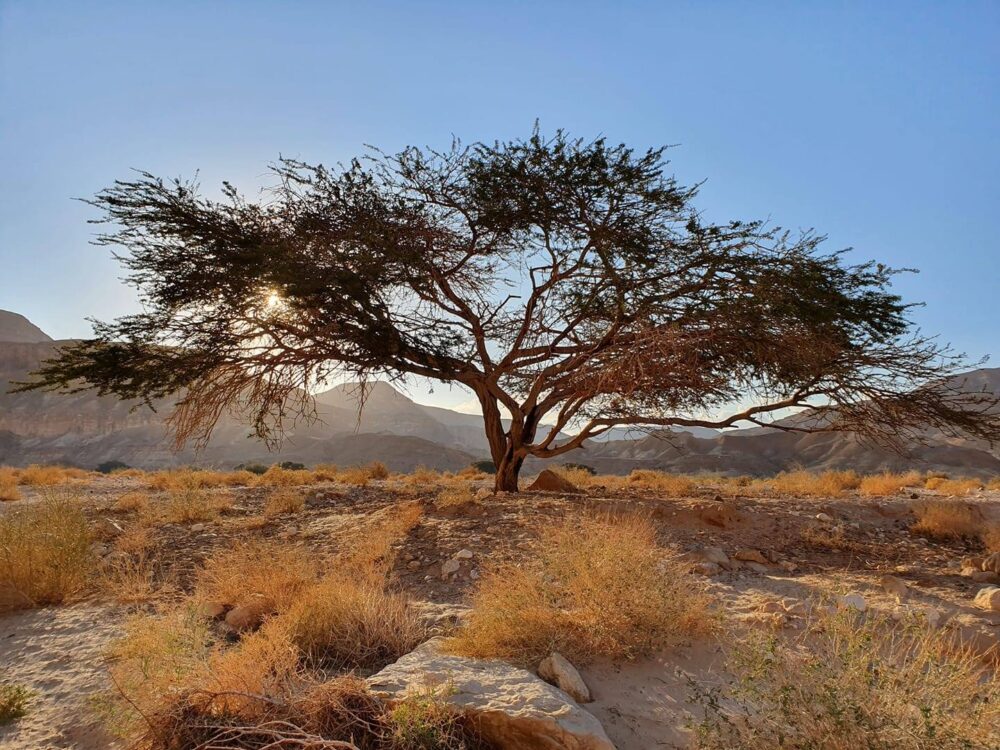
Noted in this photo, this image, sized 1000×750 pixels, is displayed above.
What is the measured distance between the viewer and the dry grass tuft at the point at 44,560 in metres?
5.46

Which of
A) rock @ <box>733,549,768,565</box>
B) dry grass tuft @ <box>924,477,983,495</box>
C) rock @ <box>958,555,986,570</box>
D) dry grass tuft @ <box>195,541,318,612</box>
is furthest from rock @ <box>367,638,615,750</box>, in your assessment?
dry grass tuft @ <box>924,477,983,495</box>

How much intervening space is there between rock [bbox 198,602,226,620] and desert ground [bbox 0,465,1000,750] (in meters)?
0.03

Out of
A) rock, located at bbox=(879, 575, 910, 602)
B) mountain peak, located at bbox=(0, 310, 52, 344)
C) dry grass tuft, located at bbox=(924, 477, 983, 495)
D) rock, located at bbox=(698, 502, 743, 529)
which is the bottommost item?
rock, located at bbox=(879, 575, 910, 602)

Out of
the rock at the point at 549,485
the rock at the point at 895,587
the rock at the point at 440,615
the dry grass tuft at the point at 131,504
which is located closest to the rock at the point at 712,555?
the rock at the point at 895,587

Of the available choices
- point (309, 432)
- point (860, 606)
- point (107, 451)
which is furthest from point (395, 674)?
point (309, 432)

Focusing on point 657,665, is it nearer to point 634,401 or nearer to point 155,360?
point 634,401

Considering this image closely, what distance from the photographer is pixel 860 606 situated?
431cm

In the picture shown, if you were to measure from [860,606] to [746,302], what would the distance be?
4535 millimetres

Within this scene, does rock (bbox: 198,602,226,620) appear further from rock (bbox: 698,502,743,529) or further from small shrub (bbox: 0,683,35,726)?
rock (bbox: 698,502,743,529)

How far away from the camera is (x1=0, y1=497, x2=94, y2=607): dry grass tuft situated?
5.46 metres

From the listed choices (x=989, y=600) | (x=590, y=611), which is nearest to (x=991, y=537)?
(x=989, y=600)

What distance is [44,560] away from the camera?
5.74m

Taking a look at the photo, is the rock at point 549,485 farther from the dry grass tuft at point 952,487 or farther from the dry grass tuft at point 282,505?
the dry grass tuft at point 952,487

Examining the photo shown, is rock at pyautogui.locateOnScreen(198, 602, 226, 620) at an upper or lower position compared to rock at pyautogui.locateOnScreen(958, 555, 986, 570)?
lower
